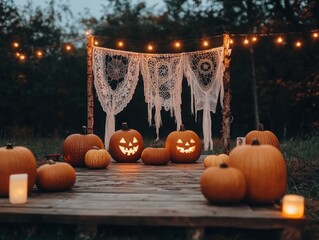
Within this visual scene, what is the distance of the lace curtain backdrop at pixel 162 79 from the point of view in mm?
7762

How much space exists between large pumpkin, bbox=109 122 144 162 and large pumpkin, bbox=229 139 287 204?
10.7ft

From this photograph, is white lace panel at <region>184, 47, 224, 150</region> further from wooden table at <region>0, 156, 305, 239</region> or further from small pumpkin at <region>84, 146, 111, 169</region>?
wooden table at <region>0, 156, 305, 239</region>

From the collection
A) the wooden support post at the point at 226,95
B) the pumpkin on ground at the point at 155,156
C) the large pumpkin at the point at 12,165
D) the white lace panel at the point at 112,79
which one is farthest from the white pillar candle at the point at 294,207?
the white lace panel at the point at 112,79

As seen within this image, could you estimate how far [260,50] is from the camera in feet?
50.4

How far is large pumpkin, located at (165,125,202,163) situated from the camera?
6.37m

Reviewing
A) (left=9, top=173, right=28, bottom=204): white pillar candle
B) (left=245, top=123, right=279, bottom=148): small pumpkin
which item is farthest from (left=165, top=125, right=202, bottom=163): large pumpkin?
(left=9, top=173, right=28, bottom=204): white pillar candle

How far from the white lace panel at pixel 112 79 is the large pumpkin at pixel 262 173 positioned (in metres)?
4.70

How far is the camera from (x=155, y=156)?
613 cm

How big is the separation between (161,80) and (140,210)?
5218 millimetres

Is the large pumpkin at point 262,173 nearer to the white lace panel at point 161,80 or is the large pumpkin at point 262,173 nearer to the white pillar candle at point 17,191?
the white pillar candle at point 17,191

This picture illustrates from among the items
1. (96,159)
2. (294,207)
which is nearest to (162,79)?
(96,159)

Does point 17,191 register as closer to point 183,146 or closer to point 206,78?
point 183,146

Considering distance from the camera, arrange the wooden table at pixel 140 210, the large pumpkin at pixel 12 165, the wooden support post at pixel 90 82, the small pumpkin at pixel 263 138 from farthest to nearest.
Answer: the wooden support post at pixel 90 82 → the small pumpkin at pixel 263 138 → the large pumpkin at pixel 12 165 → the wooden table at pixel 140 210

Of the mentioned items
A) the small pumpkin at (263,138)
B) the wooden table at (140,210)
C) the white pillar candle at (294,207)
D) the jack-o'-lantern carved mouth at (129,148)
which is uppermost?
the small pumpkin at (263,138)
